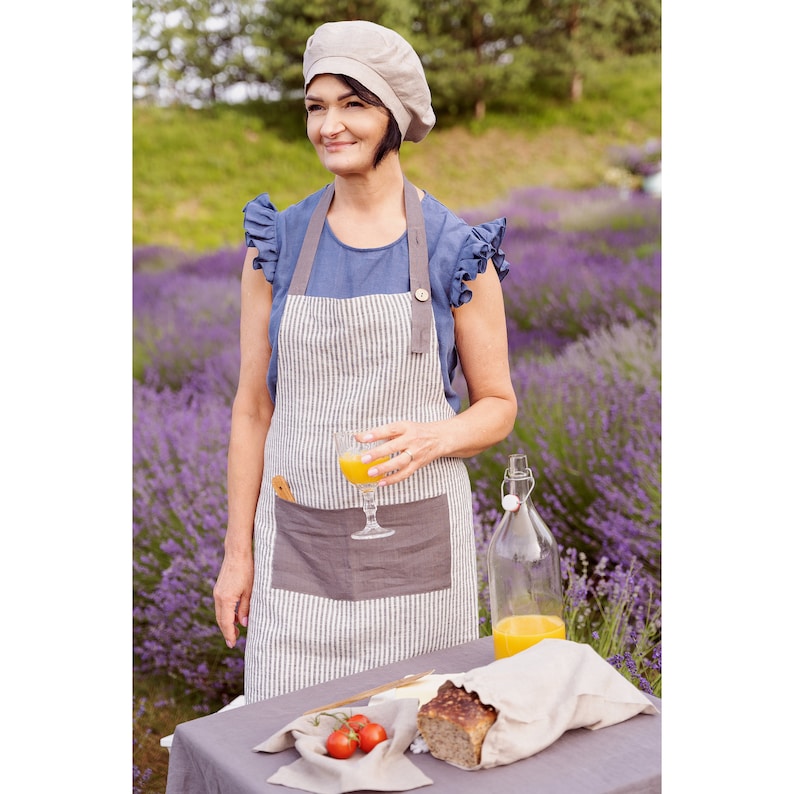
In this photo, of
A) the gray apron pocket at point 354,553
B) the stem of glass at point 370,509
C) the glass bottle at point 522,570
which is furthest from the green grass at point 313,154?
the glass bottle at point 522,570

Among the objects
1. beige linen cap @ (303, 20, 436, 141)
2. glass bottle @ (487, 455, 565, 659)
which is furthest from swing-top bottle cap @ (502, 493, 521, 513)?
beige linen cap @ (303, 20, 436, 141)

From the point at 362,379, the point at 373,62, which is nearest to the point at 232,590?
the point at 362,379

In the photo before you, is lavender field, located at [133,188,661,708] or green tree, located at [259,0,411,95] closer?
lavender field, located at [133,188,661,708]

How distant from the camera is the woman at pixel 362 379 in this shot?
80.1 inches

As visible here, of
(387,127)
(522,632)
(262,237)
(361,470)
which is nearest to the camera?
(522,632)

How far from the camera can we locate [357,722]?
4.87 feet

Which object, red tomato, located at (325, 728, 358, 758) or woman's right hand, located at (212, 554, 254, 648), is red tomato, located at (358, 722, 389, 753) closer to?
red tomato, located at (325, 728, 358, 758)

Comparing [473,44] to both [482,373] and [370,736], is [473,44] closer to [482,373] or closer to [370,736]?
[482,373]

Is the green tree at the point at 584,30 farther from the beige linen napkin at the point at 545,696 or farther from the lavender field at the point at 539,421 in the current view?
the beige linen napkin at the point at 545,696

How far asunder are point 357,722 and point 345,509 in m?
0.63

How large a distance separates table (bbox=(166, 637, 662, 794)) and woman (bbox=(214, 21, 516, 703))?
1.10 ft

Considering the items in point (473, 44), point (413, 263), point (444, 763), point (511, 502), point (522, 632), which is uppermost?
point (473, 44)

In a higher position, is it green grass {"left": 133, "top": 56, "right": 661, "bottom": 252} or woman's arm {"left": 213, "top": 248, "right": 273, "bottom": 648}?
green grass {"left": 133, "top": 56, "right": 661, "bottom": 252}

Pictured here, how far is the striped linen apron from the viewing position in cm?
205
